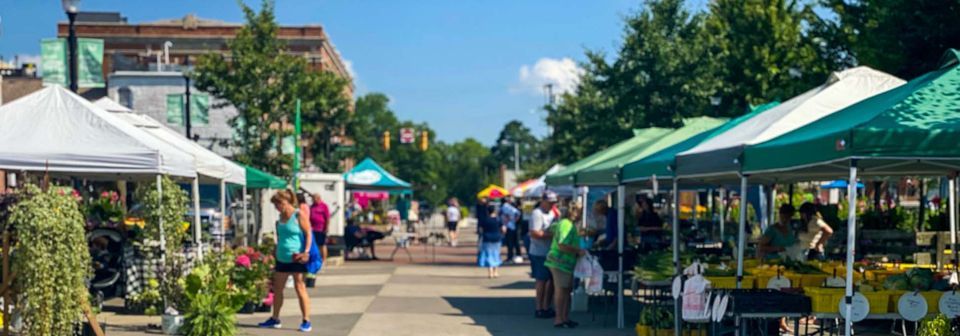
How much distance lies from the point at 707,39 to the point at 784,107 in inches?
802

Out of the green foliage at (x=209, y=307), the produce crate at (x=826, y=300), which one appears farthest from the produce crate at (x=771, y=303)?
the green foliage at (x=209, y=307)

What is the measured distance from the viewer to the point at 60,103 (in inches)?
562

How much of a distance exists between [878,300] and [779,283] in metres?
1.59

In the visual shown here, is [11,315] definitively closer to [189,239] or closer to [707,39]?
[189,239]

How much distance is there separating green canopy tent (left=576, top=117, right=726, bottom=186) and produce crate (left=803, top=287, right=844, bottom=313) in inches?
248

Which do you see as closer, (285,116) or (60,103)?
(60,103)

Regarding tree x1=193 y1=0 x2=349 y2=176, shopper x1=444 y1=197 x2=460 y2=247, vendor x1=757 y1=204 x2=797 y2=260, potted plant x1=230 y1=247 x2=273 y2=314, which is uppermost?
tree x1=193 y1=0 x2=349 y2=176

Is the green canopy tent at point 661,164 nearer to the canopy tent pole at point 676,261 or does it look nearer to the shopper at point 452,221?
the canopy tent pole at point 676,261

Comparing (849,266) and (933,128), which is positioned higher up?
(933,128)

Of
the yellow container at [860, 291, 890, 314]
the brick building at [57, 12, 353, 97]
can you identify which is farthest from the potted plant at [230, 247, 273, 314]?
the brick building at [57, 12, 353, 97]

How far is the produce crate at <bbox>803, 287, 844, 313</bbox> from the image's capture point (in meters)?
10.3

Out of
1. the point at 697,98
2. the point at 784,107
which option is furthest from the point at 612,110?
the point at 784,107

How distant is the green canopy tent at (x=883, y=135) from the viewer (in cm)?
926

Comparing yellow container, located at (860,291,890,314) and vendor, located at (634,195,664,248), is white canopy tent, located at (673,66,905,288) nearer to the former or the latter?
yellow container, located at (860,291,890,314)
